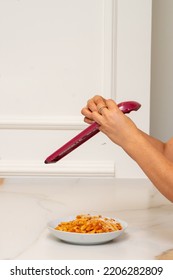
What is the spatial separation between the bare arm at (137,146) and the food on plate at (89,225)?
10 centimetres

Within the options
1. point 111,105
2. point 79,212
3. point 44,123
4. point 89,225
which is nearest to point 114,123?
point 111,105

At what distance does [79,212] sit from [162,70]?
2.02ft

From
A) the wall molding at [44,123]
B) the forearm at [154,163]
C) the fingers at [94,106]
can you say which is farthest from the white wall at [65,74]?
the forearm at [154,163]

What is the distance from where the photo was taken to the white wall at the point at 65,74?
5.26 feet

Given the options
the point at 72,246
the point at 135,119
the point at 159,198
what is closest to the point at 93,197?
the point at 159,198

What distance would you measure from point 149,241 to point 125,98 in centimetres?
71

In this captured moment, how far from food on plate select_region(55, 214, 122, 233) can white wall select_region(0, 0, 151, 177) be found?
2.17 ft

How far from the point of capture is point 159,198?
1372 mm

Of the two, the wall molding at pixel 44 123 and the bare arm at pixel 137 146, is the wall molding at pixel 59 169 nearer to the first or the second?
the wall molding at pixel 44 123

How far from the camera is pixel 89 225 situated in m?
0.94

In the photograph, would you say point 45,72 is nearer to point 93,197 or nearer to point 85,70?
point 85,70

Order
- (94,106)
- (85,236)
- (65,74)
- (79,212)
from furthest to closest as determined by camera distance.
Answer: (65,74) → (79,212) → (94,106) → (85,236)

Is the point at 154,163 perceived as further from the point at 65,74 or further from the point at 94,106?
the point at 65,74

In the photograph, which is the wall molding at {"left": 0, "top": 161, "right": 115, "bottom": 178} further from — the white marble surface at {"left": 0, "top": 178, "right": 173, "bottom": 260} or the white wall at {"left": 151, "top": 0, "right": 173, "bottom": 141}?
the white wall at {"left": 151, "top": 0, "right": 173, "bottom": 141}
